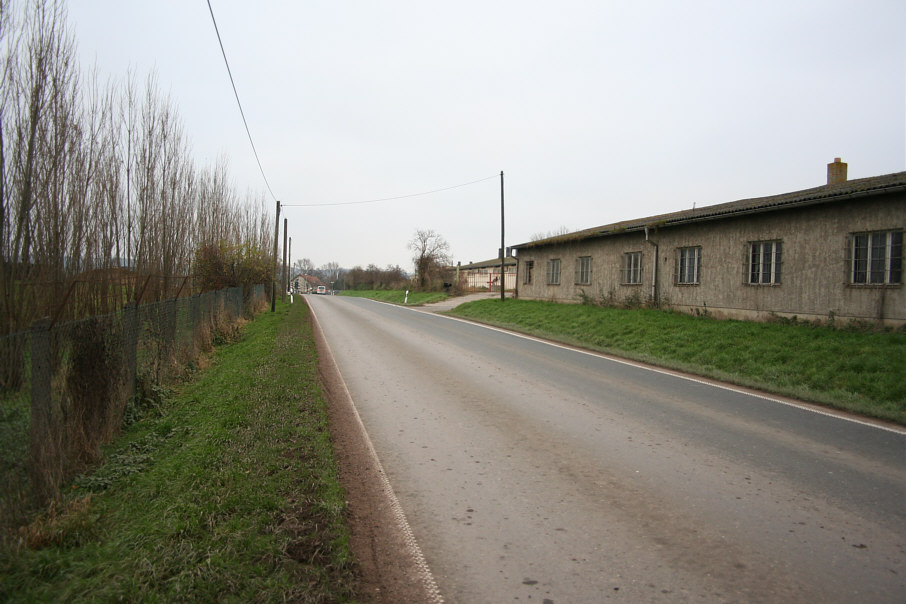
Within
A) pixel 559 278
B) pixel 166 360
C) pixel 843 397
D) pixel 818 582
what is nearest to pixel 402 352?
pixel 166 360

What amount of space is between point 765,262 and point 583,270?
10036 mm

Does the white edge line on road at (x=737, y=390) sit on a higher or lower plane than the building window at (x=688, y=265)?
lower

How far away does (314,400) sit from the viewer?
7594 millimetres

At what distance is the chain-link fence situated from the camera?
3975mm

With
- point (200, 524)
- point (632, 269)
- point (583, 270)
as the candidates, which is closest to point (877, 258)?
point (632, 269)

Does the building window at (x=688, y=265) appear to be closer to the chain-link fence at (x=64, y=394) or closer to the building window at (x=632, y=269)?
the building window at (x=632, y=269)

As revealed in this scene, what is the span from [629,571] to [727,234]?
16846 millimetres

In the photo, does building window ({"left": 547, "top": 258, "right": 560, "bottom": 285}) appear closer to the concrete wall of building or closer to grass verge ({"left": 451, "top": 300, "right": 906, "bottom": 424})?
the concrete wall of building

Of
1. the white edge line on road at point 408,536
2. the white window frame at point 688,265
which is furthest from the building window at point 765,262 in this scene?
the white edge line on road at point 408,536

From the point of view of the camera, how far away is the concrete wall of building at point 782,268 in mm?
13320

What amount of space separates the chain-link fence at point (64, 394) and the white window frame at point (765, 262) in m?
16.0

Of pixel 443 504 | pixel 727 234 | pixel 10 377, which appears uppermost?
pixel 727 234

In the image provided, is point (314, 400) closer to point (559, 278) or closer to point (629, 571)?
point (629, 571)

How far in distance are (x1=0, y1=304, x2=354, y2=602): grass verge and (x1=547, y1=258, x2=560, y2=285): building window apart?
22.8 meters
